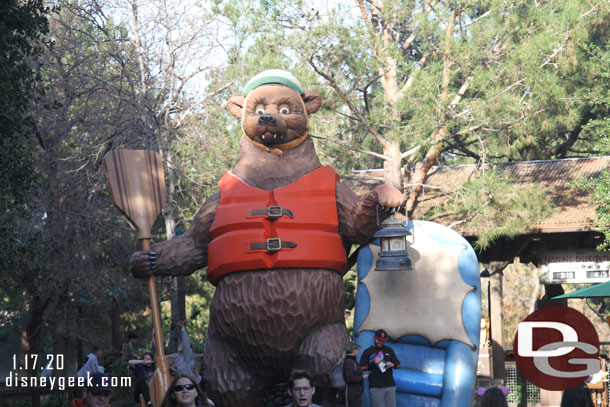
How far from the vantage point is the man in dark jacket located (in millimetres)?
6320

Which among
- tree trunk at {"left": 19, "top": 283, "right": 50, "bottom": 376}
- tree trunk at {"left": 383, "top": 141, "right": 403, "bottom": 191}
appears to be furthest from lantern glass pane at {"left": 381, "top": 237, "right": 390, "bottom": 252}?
tree trunk at {"left": 19, "top": 283, "right": 50, "bottom": 376}

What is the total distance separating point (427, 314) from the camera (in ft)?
22.1

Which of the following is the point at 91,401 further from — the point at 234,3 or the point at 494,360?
the point at 494,360

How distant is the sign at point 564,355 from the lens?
663 cm

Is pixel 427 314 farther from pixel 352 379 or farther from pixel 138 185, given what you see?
pixel 138 185

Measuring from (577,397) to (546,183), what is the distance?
7184 millimetres

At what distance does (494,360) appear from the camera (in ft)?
38.6

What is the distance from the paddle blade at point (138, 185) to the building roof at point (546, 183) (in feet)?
18.1

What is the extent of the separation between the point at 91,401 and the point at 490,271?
355 inches

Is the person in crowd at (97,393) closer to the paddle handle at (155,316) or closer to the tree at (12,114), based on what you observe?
the paddle handle at (155,316)

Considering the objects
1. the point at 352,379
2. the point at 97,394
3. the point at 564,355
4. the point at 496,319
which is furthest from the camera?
the point at 496,319

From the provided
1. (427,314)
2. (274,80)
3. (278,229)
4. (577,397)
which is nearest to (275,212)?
(278,229)

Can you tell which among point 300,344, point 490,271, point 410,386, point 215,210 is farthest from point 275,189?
point 490,271

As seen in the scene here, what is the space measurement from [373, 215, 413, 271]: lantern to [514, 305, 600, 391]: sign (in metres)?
1.55
